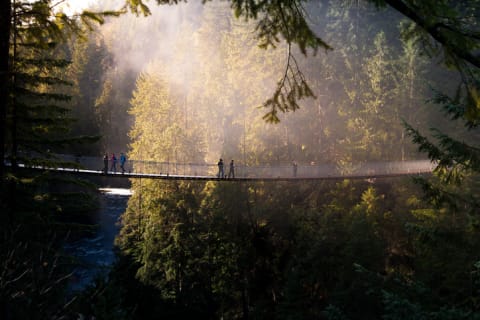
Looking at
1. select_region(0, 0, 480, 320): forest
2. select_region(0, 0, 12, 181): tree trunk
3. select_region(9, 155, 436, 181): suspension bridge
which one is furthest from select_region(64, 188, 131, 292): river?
select_region(0, 0, 12, 181): tree trunk

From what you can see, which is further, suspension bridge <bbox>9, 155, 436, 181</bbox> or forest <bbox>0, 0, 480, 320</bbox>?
suspension bridge <bbox>9, 155, 436, 181</bbox>

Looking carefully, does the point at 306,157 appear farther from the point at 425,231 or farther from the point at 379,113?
the point at 425,231

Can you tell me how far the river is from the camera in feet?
68.2

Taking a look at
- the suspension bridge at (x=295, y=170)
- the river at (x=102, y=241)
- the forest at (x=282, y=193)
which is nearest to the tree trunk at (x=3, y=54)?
the forest at (x=282, y=193)

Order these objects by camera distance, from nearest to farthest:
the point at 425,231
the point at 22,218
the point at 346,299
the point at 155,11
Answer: the point at 425,231 < the point at 22,218 < the point at 346,299 < the point at 155,11

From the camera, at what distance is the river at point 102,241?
68.2ft

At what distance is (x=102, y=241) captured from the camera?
24750 mm

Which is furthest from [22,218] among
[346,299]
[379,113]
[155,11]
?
[155,11]

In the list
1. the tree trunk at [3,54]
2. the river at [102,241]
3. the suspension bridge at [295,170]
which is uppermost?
the tree trunk at [3,54]

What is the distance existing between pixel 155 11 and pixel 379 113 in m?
38.8

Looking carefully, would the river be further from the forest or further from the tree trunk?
the tree trunk

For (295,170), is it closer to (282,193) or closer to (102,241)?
(282,193)

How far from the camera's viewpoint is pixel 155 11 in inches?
2147

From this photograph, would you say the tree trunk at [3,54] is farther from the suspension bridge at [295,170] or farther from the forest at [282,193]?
the suspension bridge at [295,170]
